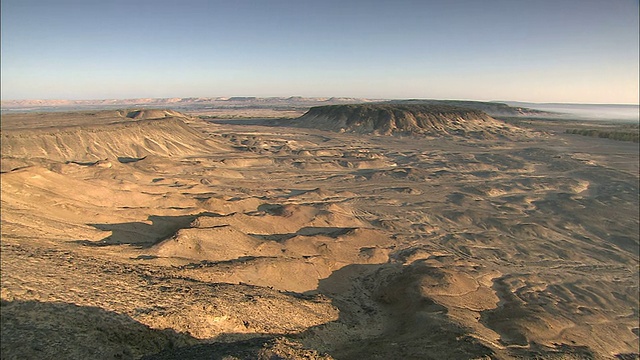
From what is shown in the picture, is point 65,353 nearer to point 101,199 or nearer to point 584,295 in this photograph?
point 101,199

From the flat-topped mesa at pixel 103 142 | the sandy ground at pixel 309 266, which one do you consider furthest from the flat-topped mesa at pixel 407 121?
the sandy ground at pixel 309 266

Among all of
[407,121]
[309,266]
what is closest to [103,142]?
[309,266]

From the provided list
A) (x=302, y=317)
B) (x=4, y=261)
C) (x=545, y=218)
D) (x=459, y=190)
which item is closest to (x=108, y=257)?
(x=4, y=261)

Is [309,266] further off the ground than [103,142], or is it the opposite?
[103,142]

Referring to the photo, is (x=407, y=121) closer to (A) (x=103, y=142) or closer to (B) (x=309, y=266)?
(A) (x=103, y=142)

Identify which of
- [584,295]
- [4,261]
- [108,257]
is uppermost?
[4,261]
